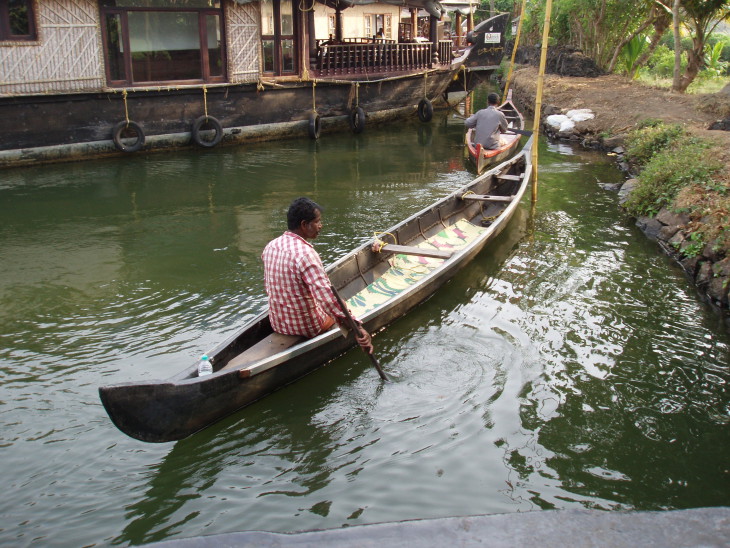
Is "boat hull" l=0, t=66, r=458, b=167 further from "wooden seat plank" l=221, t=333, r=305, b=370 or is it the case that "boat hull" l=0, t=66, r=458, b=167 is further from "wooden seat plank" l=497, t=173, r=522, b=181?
"wooden seat plank" l=221, t=333, r=305, b=370

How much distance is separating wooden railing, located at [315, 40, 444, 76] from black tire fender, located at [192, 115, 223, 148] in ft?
11.0

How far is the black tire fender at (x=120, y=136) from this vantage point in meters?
14.0

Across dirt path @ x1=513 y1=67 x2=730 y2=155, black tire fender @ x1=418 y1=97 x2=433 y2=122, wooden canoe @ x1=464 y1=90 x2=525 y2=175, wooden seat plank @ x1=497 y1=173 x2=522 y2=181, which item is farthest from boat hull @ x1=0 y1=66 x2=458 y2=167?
wooden seat plank @ x1=497 y1=173 x2=522 y2=181

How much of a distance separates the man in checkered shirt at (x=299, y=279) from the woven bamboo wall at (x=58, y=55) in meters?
10.1

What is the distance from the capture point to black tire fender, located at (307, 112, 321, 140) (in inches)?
651

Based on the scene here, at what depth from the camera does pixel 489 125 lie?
1322cm

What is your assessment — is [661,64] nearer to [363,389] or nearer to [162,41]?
[162,41]

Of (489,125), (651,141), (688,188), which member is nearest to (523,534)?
(688,188)

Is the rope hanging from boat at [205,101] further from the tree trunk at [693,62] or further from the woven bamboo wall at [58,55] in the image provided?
the tree trunk at [693,62]

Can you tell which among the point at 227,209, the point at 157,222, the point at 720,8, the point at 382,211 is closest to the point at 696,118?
the point at 720,8

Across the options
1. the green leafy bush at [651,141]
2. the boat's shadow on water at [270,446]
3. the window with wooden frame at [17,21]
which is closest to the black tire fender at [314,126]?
the window with wooden frame at [17,21]

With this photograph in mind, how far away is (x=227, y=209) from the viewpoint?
11.1 metres

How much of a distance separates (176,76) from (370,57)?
216 inches

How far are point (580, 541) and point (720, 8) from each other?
17977 mm
